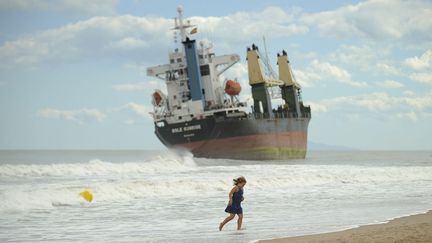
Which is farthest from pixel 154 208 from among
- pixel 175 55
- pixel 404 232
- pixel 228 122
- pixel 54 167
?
pixel 175 55

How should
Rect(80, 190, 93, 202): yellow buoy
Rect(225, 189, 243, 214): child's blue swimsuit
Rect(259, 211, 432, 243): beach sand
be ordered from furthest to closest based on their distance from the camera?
Rect(80, 190, 93, 202): yellow buoy < Rect(225, 189, 243, 214): child's blue swimsuit < Rect(259, 211, 432, 243): beach sand

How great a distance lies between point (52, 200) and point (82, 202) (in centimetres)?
76

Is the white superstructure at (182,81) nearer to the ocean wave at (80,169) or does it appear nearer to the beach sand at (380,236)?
the ocean wave at (80,169)

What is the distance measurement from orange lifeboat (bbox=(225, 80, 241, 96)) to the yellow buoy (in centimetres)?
3064

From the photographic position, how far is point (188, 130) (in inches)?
1783

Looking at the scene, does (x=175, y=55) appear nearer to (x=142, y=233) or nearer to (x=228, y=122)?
(x=228, y=122)

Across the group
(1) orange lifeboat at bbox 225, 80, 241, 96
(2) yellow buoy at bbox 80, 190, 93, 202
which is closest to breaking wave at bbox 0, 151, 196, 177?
(1) orange lifeboat at bbox 225, 80, 241, 96

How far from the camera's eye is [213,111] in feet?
149

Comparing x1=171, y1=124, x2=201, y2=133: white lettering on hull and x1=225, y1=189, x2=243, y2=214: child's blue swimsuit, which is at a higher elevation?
x1=171, y1=124, x2=201, y2=133: white lettering on hull

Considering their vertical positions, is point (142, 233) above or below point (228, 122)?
below

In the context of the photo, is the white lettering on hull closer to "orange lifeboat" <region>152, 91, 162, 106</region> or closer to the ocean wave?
"orange lifeboat" <region>152, 91, 162, 106</region>

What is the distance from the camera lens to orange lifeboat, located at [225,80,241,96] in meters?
47.4

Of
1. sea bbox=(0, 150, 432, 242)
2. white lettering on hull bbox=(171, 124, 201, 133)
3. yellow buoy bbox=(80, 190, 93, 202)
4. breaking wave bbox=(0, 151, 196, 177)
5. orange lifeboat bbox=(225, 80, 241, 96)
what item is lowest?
sea bbox=(0, 150, 432, 242)

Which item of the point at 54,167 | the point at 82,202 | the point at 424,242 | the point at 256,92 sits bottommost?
the point at 424,242
